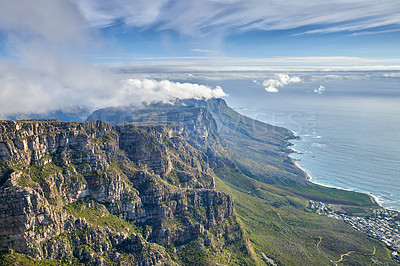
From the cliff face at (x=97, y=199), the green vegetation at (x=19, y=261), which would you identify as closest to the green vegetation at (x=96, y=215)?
the cliff face at (x=97, y=199)

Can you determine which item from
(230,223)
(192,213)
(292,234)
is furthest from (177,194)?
(292,234)

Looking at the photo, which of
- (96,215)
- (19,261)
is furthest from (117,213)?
(19,261)

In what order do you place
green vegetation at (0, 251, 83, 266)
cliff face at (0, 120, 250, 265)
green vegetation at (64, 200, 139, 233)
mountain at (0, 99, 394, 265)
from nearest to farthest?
1. green vegetation at (0, 251, 83, 266)
2. cliff face at (0, 120, 250, 265)
3. mountain at (0, 99, 394, 265)
4. green vegetation at (64, 200, 139, 233)

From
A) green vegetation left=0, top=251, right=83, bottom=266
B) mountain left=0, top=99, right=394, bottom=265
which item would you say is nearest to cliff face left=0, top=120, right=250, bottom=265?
mountain left=0, top=99, right=394, bottom=265

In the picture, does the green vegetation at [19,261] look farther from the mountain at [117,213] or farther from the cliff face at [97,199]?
the cliff face at [97,199]

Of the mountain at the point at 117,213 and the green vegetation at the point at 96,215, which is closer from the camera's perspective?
the mountain at the point at 117,213

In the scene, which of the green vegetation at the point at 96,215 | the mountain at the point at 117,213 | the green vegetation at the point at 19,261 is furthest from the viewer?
the green vegetation at the point at 96,215

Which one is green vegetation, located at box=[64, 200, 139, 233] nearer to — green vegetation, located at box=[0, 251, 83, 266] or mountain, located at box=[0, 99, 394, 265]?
mountain, located at box=[0, 99, 394, 265]

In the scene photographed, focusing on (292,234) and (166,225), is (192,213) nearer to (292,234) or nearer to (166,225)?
(166,225)
